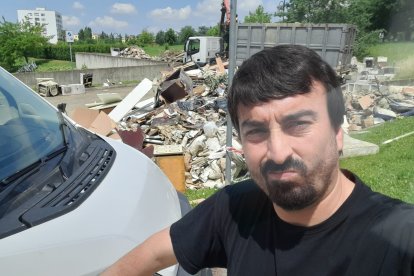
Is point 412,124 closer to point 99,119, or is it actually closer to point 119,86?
point 99,119

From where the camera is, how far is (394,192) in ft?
14.4

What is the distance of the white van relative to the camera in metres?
1.50

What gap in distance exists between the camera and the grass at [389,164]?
15.0 ft

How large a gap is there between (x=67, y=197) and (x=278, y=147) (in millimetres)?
1140

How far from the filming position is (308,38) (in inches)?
544

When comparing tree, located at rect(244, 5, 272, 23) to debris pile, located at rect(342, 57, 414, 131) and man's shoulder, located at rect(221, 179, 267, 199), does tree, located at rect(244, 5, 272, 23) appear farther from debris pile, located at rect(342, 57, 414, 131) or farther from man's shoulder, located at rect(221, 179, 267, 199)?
debris pile, located at rect(342, 57, 414, 131)

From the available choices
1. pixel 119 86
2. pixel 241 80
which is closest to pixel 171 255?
pixel 241 80

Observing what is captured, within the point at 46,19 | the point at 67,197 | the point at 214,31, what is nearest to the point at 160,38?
the point at 46,19

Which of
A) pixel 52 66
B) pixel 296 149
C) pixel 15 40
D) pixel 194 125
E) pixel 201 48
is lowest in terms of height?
pixel 52 66

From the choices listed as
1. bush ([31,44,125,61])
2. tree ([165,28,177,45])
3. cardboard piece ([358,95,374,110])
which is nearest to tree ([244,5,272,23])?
cardboard piece ([358,95,374,110])

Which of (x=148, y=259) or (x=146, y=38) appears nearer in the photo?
(x=148, y=259)

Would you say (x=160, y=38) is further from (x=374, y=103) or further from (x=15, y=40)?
(x=374, y=103)

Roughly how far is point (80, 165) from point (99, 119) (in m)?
5.34

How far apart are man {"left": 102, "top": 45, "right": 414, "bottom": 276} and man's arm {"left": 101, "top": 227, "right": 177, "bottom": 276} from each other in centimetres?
28
